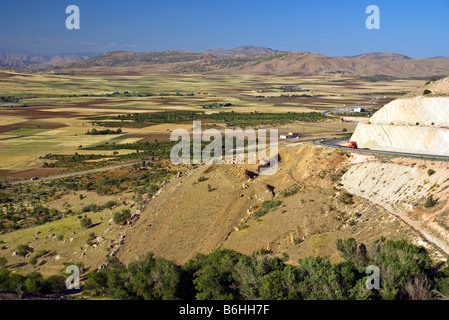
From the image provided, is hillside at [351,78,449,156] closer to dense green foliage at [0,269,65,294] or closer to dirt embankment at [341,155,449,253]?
dirt embankment at [341,155,449,253]

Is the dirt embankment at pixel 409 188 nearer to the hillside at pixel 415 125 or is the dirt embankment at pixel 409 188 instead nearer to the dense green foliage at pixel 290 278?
the dense green foliage at pixel 290 278

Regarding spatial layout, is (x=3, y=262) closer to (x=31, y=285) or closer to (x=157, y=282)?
(x=31, y=285)

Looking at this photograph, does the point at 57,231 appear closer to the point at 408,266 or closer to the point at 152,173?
the point at 152,173

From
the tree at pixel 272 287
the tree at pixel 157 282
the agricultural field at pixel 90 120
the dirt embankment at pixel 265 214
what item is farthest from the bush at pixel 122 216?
the agricultural field at pixel 90 120

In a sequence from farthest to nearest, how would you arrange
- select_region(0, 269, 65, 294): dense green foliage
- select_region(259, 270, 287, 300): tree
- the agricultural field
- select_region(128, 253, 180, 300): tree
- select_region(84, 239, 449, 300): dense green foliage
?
the agricultural field < select_region(0, 269, 65, 294): dense green foliage < select_region(128, 253, 180, 300): tree < select_region(259, 270, 287, 300): tree < select_region(84, 239, 449, 300): dense green foliage

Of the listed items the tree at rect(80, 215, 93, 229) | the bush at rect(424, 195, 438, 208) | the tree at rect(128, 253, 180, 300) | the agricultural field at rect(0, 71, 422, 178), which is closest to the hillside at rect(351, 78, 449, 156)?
the bush at rect(424, 195, 438, 208)

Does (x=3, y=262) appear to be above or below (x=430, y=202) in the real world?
below

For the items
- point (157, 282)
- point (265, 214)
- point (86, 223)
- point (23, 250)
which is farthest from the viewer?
point (86, 223)

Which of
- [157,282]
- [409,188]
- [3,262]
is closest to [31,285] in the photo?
[157,282]
